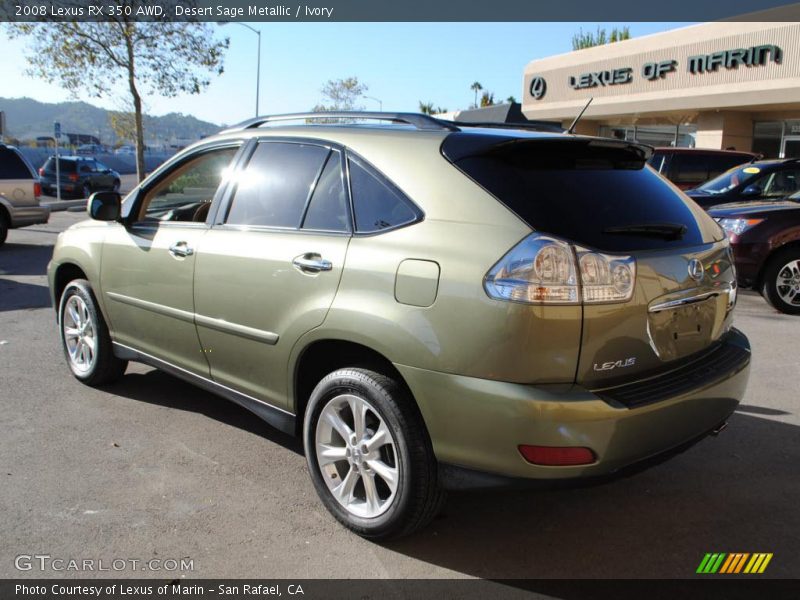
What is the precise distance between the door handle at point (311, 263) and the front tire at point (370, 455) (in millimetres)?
480

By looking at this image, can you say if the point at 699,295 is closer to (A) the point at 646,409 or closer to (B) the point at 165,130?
(A) the point at 646,409

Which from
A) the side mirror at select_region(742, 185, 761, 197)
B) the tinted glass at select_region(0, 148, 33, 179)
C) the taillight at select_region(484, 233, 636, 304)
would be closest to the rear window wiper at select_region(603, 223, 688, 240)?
the taillight at select_region(484, 233, 636, 304)

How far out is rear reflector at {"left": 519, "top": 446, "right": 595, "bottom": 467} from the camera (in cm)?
261

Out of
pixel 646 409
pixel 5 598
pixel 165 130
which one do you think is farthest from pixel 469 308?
pixel 165 130

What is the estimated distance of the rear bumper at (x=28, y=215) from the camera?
12898 mm

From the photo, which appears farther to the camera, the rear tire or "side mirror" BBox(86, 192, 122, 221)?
the rear tire

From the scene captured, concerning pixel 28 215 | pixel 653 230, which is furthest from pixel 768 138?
pixel 653 230

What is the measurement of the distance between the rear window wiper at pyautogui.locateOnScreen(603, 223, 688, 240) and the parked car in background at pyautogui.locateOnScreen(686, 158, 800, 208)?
27.0 ft

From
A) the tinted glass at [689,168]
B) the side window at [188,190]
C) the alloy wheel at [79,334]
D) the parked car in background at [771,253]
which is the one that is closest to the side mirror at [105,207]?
the side window at [188,190]

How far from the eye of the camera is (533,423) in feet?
8.46

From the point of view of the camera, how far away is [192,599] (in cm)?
277

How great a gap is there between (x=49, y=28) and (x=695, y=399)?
90.2 ft

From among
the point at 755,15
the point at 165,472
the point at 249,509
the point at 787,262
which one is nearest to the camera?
the point at 249,509

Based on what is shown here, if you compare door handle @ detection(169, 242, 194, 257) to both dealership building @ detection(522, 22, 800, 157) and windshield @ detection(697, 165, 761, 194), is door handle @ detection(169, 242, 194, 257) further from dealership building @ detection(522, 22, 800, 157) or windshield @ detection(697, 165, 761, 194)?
dealership building @ detection(522, 22, 800, 157)
